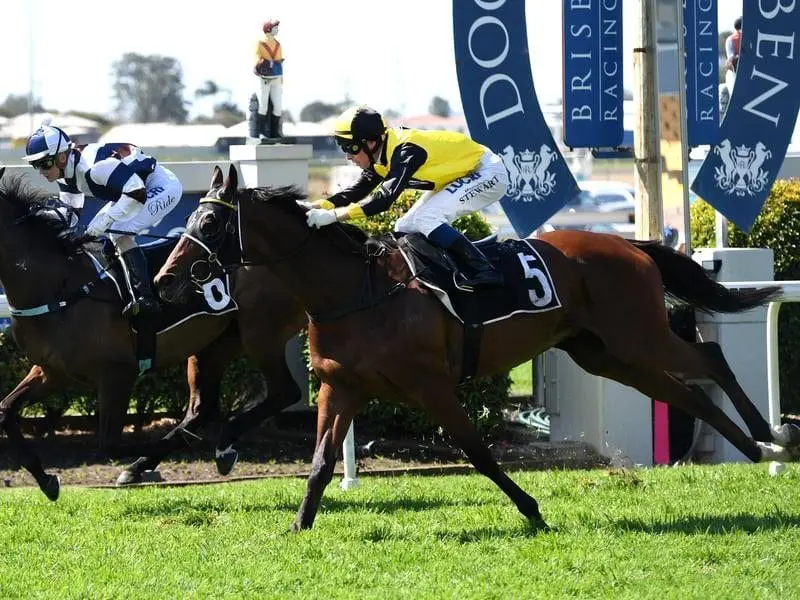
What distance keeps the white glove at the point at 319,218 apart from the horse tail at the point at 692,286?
73.1 inches

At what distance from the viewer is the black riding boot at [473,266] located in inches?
264

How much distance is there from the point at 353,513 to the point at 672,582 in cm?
215

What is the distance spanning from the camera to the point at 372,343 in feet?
21.0

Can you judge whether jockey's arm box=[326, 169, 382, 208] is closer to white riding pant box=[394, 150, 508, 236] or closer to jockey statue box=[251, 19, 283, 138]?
white riding pant box=[394, 150, 508, 236]

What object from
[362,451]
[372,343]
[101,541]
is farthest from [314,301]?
[362,451]

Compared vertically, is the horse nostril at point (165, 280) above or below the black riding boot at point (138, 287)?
above

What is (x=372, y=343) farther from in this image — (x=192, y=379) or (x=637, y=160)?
(x=637, y=160)

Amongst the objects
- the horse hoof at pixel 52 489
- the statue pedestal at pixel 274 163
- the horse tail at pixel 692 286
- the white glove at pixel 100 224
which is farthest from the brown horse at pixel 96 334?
the statue pedestal at pixel 274 163

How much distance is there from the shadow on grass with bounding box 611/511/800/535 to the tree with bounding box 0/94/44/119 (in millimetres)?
35018

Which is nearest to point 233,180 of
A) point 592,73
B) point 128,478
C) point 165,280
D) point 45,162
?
point 165,280

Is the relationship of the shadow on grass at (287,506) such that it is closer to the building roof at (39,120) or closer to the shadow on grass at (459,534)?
the shadow on grass at (459,534)


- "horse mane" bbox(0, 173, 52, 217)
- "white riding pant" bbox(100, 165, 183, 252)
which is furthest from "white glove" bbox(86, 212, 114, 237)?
"horse mane" bbox(0, 173, 52, 217)

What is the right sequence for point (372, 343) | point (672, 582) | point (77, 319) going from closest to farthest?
point (672, 582)
point (372, 343)
point (77, 319)

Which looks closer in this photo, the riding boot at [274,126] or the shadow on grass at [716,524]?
the shadow on grass at [716,524]
